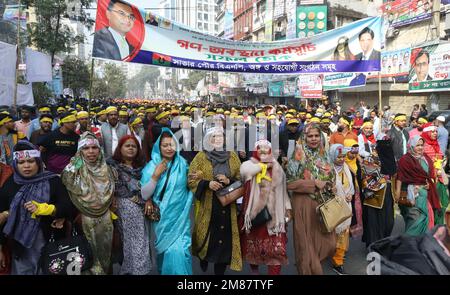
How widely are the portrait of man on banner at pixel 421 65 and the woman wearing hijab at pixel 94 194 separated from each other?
612 inches

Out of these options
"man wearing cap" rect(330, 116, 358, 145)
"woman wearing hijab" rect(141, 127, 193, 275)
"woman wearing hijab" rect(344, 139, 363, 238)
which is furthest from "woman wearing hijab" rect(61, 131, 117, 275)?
"man wearing cap" rect(330, 116, 358, 145)

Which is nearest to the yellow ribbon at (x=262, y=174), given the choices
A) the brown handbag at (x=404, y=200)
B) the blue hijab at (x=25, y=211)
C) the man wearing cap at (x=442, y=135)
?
the blue hijab at (x=25, y=211)

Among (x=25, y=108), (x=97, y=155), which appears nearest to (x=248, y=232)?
(x=97, y=155)

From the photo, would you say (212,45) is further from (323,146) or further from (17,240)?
(17,240)

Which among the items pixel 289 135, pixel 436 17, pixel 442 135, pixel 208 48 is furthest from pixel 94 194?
pixel 436 17

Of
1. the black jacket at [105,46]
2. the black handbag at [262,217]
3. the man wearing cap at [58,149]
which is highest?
the black jacket at [105,46]

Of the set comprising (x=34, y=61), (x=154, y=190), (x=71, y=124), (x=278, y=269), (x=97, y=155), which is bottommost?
(x=278, y=269)

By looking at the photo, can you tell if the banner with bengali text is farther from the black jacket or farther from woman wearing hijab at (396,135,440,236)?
woman wearing hijab at (396,135,440,236)

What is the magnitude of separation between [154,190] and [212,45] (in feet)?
9.62

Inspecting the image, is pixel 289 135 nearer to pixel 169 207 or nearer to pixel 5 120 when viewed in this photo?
pixel 169 207

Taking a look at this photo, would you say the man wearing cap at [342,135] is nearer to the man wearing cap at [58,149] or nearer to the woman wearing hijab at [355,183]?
the woman wearing hijab at [355,183]

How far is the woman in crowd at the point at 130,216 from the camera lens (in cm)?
337

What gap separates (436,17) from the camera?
1611 cm
